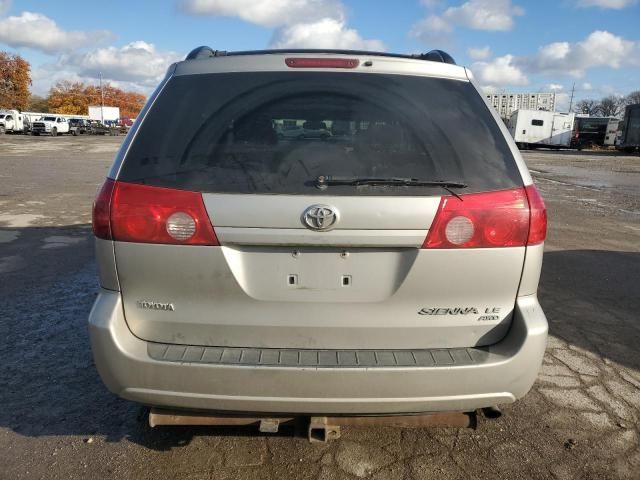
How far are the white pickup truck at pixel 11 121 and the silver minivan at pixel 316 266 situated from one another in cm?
6095

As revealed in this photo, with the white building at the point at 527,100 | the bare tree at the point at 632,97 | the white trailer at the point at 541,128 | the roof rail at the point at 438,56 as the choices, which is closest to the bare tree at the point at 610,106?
the bare tree at the point at 632,97

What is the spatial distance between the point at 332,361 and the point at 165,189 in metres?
1.02

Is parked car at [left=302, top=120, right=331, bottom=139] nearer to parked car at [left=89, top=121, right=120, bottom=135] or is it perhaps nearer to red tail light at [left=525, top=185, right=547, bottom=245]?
red tail light at [left=525, top=185, right=547, bottom=245]

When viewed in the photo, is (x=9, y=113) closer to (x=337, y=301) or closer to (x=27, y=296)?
(x=27, y=296)

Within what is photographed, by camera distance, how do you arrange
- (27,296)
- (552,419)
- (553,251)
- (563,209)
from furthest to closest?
(563,209), (553,251), (27,296), (552,419)

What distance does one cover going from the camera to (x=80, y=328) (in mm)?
4199

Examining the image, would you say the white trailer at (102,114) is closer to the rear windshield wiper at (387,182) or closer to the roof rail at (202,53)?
the roof rail at (202,53)

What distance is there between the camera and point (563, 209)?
11.4m

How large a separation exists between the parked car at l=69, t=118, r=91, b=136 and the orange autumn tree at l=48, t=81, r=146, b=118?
144 ft

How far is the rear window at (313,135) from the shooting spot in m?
2.24

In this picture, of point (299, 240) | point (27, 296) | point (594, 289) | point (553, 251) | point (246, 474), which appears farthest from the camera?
point (553, 251)

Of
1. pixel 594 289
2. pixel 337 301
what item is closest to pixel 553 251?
pixel 594 289

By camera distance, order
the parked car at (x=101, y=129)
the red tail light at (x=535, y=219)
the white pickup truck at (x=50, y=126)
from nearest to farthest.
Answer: the red tail light at (x=535, y=219) < the white pickup truck at (x=50, y=126) < the parked car at (x=101, y=129)

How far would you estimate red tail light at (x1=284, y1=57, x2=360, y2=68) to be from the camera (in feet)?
8.07
